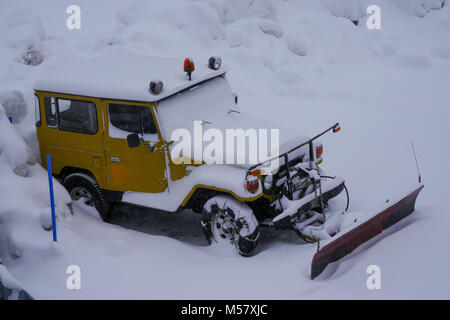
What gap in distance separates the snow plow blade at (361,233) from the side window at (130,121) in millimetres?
2510

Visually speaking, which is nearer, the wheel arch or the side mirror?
the wheel arch

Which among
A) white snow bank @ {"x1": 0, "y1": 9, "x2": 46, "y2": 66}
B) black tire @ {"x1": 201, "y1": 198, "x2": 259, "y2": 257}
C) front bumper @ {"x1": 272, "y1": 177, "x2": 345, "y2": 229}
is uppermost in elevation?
white snow bank @ {"x1": 0, "y1": 9, "x2": 46, "y2": 66}

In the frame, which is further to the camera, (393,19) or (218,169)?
(393,19)

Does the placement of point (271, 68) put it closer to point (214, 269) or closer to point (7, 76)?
point (7, 76)

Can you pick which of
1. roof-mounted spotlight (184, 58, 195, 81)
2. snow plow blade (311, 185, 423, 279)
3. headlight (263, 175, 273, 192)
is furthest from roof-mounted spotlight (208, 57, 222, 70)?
snow plow blade (311, 185, 423, 279)

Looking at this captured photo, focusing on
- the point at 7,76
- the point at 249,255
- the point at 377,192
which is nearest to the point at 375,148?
the point at 377,192

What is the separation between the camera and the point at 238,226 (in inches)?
253

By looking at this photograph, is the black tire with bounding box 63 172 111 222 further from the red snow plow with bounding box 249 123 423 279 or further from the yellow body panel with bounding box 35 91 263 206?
the red snow plow with bounding box 249 123 423 279

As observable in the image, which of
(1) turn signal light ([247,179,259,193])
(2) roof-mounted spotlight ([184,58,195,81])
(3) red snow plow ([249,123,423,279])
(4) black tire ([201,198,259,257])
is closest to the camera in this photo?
(3) red snow plow ([249,123,423,279])

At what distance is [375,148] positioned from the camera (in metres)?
9.63

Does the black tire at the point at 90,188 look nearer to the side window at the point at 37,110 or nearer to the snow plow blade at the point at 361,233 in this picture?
the side window at the point at 37,110

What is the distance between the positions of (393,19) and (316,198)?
11.0 m

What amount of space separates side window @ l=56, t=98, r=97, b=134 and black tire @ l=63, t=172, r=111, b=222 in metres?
0.65

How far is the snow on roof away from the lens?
6812mm
